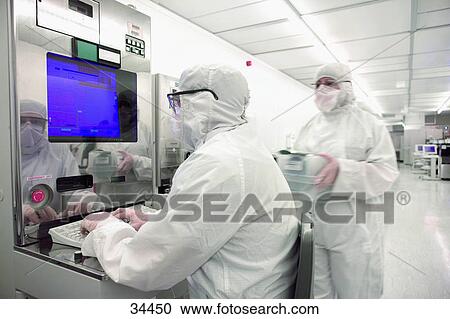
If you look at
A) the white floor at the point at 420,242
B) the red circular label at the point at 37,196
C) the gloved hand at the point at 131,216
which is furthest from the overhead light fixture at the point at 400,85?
the red circular label at the point at 37,196

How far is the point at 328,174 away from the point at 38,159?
0.95 meters

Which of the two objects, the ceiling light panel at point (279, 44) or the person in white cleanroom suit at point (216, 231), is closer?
the person in white cleanroom suit at point (216, 231)

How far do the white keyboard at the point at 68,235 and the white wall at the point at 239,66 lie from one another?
2.11ft

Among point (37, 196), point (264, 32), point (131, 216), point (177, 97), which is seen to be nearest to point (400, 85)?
point (264, 32)

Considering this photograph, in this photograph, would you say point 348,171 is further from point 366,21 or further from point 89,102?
point 89,102

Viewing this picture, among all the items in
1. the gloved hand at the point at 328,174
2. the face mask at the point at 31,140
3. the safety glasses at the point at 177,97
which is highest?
the safety glasses at the point at 177,97

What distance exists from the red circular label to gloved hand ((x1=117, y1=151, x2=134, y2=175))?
1.15ft

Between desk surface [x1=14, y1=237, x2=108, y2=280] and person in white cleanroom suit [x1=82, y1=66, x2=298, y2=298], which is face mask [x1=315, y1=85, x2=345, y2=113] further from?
desk surface [x1=14, y1=237, x2=108, y2=280]

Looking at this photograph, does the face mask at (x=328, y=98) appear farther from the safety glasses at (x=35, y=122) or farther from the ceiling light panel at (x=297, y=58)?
the safety glasses at (x=35, y=122)

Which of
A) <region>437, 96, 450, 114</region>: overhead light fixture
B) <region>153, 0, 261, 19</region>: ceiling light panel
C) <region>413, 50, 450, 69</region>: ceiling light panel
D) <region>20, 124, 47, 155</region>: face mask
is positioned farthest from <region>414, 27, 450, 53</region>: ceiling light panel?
<region>20, 124, 47, 155</region>: face mask

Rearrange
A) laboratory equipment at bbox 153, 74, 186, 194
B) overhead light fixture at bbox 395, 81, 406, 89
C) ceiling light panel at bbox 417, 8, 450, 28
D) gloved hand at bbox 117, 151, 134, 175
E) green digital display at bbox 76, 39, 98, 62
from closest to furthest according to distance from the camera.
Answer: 1. ceiling light panel at bbox 417, 8, 450, 28
2. overhead light fixture at bbox 395, 81, 406, 89
3. green digital display at bbox 76, 39, 98, 62
4. gloved hand at bbox 117, 151, 134, 175
5. laboratory equipment at bbox 153, 74, 186, 194

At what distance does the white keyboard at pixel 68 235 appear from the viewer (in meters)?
0.92

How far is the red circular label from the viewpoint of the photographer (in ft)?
3.30
